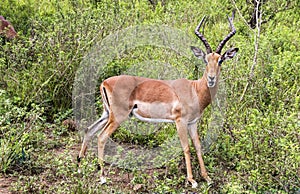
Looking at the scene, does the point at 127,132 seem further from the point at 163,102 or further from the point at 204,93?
the point at 204,93

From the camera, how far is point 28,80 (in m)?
6.43

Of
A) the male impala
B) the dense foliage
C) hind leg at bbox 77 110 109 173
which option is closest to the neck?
the male impala

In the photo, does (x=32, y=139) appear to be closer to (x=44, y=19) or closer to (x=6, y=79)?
(x=6, y=79)

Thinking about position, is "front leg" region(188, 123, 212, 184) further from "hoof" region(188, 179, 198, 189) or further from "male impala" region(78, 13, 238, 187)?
"hoof" region(188, 179, 198, 189)

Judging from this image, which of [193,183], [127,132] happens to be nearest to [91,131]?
[127,132]

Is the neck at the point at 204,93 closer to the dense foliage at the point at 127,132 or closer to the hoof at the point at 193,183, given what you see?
the dense foliage at the point at 127,132

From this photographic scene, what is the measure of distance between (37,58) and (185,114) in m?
2.48

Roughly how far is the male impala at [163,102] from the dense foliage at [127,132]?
0.29 meters

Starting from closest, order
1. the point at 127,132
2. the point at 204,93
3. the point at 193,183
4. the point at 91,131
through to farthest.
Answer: the point at 193,183 < the point at 204,93 < the point at 91,131 < the point at 127,132

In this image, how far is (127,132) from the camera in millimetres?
5820

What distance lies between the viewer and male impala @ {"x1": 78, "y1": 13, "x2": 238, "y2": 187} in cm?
491

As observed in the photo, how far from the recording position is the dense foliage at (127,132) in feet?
15.1

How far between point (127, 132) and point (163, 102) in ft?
3.11

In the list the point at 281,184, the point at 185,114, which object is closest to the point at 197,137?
the point at 185,114
